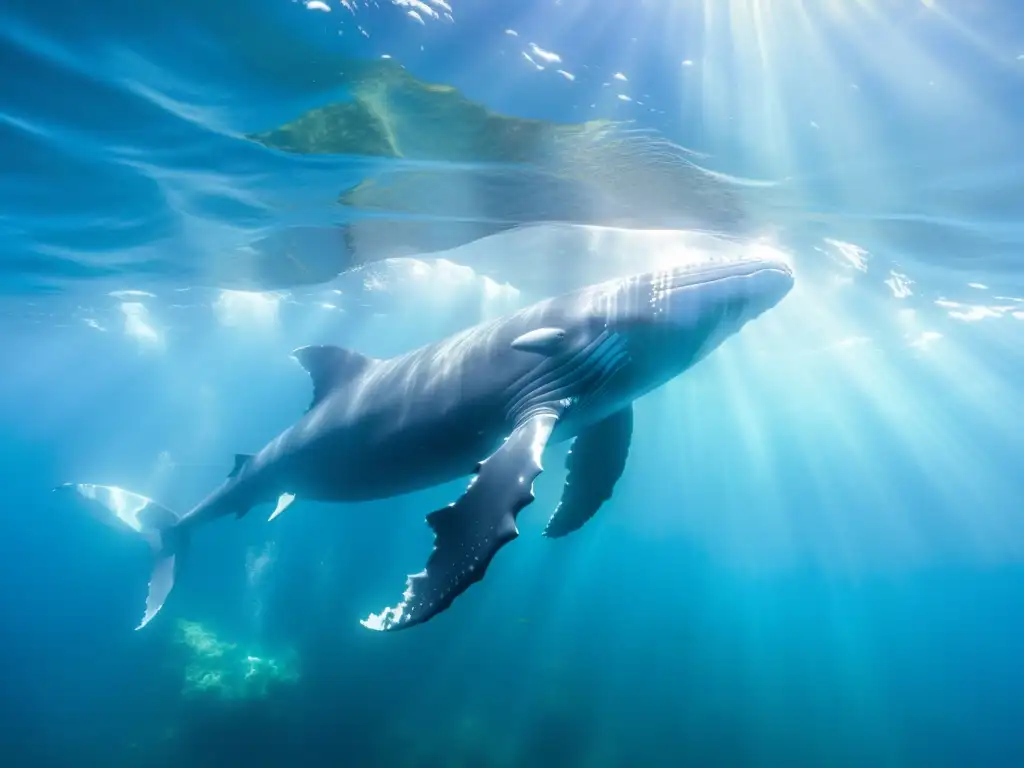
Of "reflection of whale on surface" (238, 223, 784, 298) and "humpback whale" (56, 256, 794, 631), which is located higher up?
"reflection of whale on surface" (238, 223, 784, 298)

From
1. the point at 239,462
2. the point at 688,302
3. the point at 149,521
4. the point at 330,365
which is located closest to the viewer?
the point at 688,302

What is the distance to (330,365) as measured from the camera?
330 inches

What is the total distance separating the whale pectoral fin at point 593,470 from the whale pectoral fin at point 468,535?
2.49 m

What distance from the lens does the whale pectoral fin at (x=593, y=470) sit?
706 centimetres

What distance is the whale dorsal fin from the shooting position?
8273 mm

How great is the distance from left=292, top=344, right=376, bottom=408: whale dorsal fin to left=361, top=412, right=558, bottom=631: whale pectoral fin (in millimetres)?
4129

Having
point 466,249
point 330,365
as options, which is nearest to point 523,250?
point 466,249

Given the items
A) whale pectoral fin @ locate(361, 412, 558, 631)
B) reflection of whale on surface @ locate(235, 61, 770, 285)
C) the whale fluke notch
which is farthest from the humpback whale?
reflection of whale on surface @ locate(235, 61, 770, 285)

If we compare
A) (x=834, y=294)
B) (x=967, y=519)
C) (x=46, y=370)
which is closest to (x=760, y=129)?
(x=834, y=294)

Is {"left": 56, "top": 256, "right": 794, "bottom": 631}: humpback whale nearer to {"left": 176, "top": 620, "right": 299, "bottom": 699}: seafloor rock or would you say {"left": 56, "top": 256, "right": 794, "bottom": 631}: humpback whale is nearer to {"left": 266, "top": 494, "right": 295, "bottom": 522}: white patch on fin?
{"left": 266, "top": 494, "right": 295, "bottom": 522}: white patch on fin

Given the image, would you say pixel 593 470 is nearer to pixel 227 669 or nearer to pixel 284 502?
pixel 284 502

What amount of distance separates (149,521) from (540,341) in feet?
34.7

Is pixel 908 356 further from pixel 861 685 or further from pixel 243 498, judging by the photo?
pixel 243 498

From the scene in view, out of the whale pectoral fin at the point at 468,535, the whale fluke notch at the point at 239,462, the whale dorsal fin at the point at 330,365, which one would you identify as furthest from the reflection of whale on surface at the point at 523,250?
the whale pectoral fin at the point at 468,535
